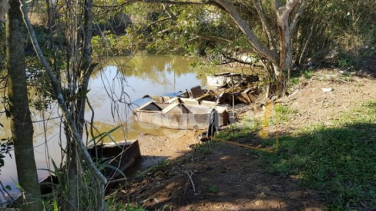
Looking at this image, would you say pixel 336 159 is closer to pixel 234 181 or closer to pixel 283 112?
pixel 234 181

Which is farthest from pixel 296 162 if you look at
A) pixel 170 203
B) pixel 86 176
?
pixel 86 176

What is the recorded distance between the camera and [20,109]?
2.25 meters

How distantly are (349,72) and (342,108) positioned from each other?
130 inches

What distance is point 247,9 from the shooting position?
12172 mm

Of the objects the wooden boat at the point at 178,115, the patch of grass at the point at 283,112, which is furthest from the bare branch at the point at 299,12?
the wooden boat at the point at 178,115

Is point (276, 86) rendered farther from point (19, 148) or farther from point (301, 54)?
point (19, 148)

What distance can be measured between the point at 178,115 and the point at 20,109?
31.8 ft

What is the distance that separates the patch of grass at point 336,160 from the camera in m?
4.43

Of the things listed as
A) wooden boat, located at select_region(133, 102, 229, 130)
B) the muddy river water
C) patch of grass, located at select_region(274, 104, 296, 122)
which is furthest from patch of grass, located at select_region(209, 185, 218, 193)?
wooden boat, located at select_region(133, 102, 229, 130)

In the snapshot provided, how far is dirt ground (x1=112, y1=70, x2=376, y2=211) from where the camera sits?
15.4ft

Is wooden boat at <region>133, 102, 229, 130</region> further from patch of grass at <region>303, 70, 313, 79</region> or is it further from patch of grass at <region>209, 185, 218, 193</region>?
patch of grass at <region>209, 185, 218, 193</region>

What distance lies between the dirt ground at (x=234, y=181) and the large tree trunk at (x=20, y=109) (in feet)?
2.50

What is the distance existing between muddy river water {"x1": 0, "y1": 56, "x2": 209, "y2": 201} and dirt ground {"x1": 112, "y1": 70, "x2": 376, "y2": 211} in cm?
83

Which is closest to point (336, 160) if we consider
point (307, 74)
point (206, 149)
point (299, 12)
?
point (206, 149)
